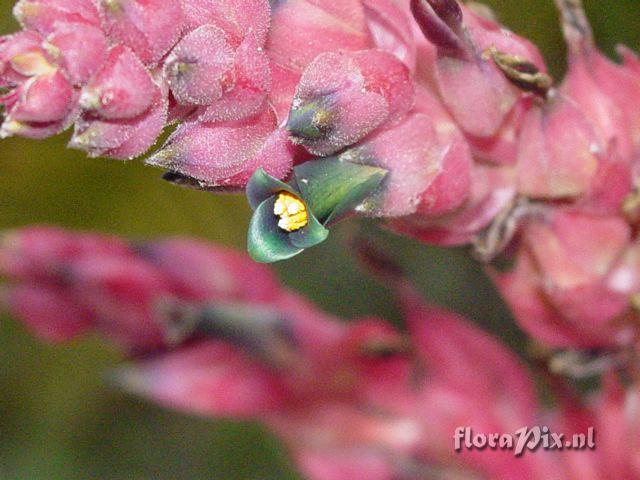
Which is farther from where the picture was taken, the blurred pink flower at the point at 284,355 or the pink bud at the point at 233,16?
the blurred pink flower at the point at 284,355

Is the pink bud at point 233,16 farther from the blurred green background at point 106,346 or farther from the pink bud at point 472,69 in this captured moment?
the blurred green background at point 106,346

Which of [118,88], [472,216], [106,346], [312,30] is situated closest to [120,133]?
[118,88]

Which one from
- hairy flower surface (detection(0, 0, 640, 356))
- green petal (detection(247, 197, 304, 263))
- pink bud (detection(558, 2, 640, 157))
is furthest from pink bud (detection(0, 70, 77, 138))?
pink bud (detection(558, 2, 640, 157))

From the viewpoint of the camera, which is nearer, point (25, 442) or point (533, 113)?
point (533, 113)

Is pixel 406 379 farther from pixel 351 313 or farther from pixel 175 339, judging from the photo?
pixel 351 313

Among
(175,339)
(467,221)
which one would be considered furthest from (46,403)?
(467,221)

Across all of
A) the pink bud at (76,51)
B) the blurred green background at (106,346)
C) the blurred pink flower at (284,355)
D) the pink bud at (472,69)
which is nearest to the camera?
the pink bud at (76,51)

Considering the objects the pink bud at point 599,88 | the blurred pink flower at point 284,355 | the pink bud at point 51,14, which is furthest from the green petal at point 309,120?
the blurred pink flower at point 284,355

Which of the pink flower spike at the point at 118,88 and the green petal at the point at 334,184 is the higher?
the pink flower spike at the point at 118,88
